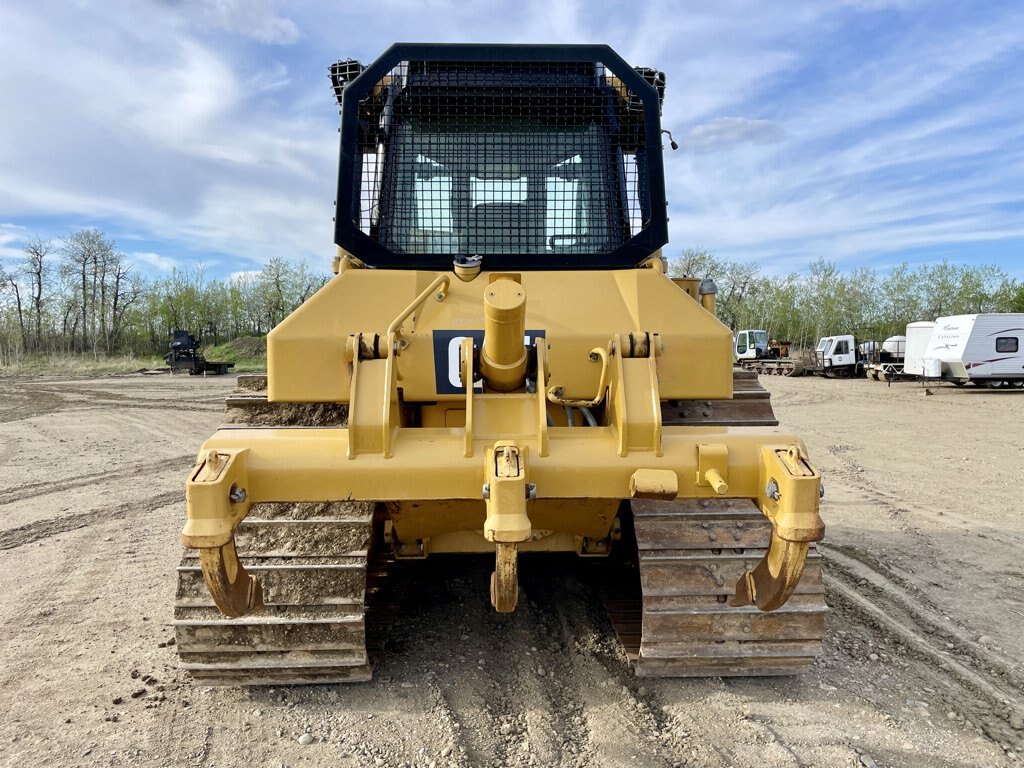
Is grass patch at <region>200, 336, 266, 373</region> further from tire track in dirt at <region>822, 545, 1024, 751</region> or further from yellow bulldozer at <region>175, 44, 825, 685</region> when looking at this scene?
tire track in dirt at <region>822, 545, 1024, 751</region>

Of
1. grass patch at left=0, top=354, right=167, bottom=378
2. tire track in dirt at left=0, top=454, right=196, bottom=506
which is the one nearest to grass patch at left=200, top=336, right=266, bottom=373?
grass patch at left=0, top=354, right=167, bottom=378

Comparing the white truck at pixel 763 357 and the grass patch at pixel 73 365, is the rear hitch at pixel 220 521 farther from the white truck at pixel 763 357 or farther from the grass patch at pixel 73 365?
the grass patch at pixel 73 365

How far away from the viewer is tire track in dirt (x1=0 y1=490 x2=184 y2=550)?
19.0 ft

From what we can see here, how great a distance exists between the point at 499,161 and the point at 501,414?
1866 millimetres

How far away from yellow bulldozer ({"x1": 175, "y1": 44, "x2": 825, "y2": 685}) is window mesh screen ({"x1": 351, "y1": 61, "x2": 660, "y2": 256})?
0.5 inches

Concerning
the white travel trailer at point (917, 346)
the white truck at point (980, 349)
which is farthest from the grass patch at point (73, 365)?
the white truck at point (980, 349)

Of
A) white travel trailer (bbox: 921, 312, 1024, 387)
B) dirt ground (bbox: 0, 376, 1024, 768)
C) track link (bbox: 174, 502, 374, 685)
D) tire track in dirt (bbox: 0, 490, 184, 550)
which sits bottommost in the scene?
tire track in dirt (bbox: 0, 490, 184, 550)

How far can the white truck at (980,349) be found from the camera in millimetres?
21875

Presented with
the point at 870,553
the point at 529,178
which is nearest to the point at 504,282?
the point at 529,178

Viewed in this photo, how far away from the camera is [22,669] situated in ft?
11.2

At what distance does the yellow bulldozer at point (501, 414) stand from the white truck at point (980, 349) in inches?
900

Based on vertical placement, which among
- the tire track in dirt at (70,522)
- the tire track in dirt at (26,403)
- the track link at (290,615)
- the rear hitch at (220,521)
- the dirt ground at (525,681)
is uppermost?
the rear hitch at (220,521)

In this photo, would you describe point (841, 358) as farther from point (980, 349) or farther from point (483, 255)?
point (483, 255)

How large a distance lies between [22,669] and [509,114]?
154 inches
